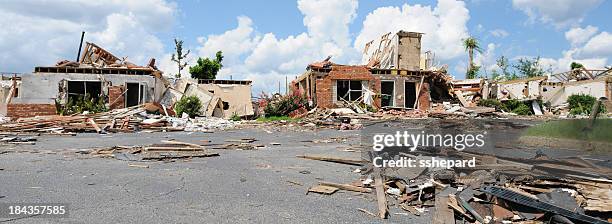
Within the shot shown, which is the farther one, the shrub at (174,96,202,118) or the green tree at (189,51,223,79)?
the green tree at (189,51,223,79)

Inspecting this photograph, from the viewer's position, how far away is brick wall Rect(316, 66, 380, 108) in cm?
2215

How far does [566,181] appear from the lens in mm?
4902

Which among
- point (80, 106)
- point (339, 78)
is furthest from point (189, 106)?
point (339, 78)

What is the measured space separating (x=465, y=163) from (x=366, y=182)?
6.01ft

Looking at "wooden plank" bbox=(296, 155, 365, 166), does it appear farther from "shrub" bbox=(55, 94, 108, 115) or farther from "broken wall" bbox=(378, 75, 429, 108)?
"broken wall" bbox=(378, 75, 429, 108)

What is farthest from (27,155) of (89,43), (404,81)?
(404,81)

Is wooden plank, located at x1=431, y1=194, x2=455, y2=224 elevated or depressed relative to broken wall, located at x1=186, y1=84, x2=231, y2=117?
depressed

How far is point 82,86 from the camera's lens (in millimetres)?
22016

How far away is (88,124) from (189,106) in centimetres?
619

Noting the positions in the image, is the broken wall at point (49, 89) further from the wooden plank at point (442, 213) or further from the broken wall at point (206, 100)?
the wooden plank at point (442, 213)

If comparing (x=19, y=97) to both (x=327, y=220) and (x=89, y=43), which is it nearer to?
(x=89, y=43)

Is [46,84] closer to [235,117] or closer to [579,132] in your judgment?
[235,117]

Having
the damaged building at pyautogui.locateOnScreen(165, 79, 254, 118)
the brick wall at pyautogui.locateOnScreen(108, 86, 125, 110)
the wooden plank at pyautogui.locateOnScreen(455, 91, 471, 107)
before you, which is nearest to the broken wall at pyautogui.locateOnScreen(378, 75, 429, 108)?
the wooden plank at pyautogui.locateOnScreen(455, 91, 471, 107)
